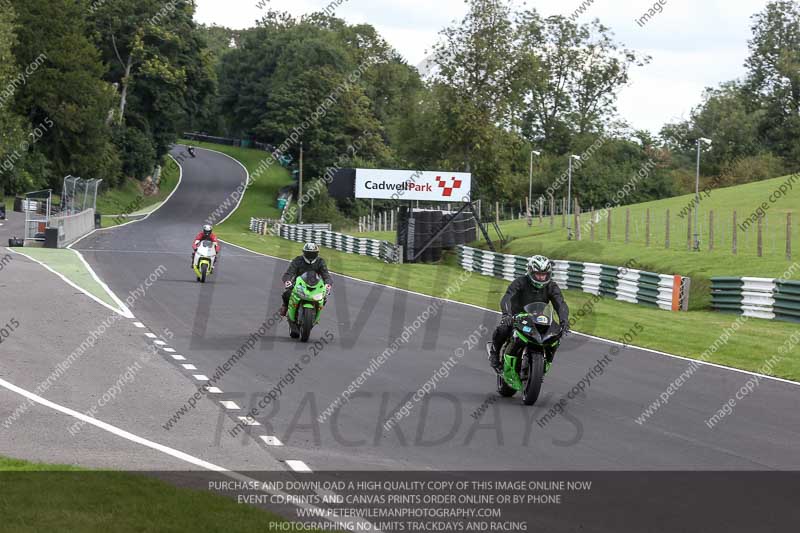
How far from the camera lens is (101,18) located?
3597 inches

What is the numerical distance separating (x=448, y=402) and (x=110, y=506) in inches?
246

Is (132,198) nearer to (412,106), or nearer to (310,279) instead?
(412,106)

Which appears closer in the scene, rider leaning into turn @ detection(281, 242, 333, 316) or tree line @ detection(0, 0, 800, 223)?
rider leaning into turn @ detection(281, 242, 333, 316)

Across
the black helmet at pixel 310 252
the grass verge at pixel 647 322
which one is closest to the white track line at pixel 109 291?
the black helmet at pixel 310 252

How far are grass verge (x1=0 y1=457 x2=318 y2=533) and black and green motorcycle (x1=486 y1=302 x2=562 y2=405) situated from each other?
546 centimetres

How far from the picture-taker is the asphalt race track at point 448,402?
10.1 m

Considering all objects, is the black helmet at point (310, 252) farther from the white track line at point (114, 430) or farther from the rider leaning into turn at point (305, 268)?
the white track line at point (114, 430)

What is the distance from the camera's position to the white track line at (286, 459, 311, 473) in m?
9.28

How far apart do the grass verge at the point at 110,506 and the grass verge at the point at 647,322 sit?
1171 centimetres

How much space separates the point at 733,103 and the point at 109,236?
215ft

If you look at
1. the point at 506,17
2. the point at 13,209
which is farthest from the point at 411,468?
the point at 506,17

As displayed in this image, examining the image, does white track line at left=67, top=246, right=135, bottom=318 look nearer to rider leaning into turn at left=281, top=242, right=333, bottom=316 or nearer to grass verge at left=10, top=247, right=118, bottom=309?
grass verge at left=10, top=247, right=118, bottom=309

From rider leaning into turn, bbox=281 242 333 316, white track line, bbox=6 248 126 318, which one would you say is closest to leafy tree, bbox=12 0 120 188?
white track line, bbox=6 248 126 318

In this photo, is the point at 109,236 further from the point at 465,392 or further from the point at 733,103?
the point at 733,103
